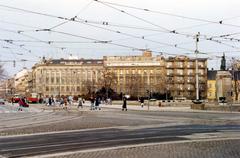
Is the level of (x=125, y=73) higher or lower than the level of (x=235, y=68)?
higher

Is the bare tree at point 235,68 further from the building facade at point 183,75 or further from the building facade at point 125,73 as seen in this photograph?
the building facade at point 183,75

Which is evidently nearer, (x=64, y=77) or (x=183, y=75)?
(x=183, y=75)

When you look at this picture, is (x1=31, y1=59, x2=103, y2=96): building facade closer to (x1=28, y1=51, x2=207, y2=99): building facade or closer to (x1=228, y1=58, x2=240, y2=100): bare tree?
(x1=28, y1=51, x2=207, y2=99): building facade

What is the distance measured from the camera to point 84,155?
46.9ft

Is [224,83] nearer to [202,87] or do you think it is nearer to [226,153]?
[226,153]

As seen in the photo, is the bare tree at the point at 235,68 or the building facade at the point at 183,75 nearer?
the bare tree at the point at 235,68

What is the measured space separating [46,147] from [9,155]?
222cm

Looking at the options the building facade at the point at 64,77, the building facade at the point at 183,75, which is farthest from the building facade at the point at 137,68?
the building facade at the point at 64,77

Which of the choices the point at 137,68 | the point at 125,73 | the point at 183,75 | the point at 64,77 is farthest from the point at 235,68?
the point at 64,77

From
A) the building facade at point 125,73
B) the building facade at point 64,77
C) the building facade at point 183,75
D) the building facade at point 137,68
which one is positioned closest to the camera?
the building facade at point 137,68

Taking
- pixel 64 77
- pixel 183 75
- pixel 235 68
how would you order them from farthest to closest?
pixel 64 77
pixel 183 75
pixel 235 68

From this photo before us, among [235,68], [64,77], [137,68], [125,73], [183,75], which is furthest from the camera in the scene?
[64,77]

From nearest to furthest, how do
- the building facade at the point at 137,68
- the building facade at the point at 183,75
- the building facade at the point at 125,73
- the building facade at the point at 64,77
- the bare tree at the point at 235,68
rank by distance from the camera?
the bare tree at the point at 235,68
the building facade at the point at 137,68
the building facade at the point at 125,73
the building facade at the point at 183,75
the building facade at the point at 64,77

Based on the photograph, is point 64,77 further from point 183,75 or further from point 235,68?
point 235,68
